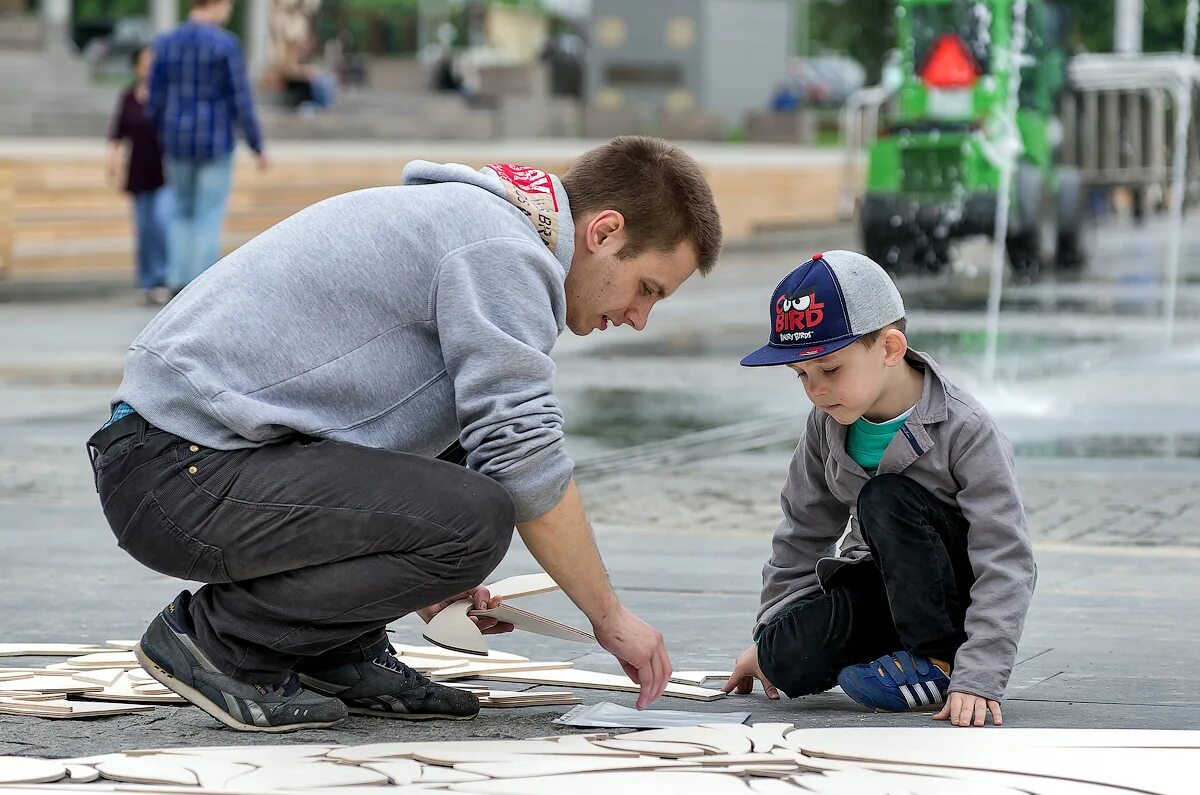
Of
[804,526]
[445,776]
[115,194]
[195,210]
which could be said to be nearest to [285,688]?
[445,776]

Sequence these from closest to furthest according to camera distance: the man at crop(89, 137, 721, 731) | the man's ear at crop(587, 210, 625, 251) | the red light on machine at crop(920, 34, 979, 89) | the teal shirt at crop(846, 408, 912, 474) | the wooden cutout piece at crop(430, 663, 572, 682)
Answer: the man at crop(89, 137, 721, 731)
the man's ear at crop(587, 210, 625, 251)
the teal shirt at crop(846, 408, 912, 474)
the wooden cutout piece at crop(430, 663, 572, 682)
the red light on machine at crop(920, 34, 979, 89)

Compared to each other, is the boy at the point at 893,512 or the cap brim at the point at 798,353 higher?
the cap brim at the point at 798,353

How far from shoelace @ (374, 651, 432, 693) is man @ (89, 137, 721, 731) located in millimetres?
242

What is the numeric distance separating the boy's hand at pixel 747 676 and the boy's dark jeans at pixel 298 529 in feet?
2.23

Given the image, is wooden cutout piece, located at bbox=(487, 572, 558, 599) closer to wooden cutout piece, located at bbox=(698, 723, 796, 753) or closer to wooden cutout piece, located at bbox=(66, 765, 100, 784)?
wooden cutout piece, located at bbox=(698, 723, 796, 753)

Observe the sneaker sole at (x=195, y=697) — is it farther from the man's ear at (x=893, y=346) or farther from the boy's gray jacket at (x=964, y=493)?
the man's ear at (x=893, y=346)

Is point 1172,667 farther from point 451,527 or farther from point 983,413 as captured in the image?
point 451,527

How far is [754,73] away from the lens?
35.7 m

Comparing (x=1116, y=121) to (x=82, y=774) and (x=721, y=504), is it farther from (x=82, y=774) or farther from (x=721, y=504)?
(x=82, y=774)

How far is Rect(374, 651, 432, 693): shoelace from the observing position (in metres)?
3.72

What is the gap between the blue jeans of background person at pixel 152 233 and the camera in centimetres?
1316

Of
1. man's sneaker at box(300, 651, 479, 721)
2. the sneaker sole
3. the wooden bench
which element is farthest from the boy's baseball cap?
the wooden bench

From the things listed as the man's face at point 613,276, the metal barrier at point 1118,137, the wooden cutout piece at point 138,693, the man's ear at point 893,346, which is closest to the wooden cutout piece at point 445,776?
the wooden cutout piece at point 138,693

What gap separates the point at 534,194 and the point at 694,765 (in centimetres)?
103
